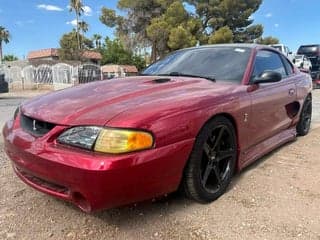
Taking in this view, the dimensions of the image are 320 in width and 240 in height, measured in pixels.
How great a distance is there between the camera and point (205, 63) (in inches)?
154

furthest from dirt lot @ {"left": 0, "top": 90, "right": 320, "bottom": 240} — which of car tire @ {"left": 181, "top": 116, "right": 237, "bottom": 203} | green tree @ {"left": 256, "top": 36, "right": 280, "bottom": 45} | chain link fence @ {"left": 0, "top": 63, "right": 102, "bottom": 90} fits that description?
green tree @ {"left": 256, "top": 36, "right": 280, "bottom": 45}

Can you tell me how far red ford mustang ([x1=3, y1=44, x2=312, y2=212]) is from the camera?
7.73 feet

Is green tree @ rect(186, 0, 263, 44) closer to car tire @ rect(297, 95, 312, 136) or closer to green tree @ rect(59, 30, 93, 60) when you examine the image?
green tree @ rect(59, 30, 93, 60)

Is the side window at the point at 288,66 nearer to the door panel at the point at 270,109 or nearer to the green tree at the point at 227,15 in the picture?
the door panel at the point at 270,109

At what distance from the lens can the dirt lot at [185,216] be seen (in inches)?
102

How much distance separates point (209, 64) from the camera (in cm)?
389

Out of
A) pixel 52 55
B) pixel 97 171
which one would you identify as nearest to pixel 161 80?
pixel 97 171

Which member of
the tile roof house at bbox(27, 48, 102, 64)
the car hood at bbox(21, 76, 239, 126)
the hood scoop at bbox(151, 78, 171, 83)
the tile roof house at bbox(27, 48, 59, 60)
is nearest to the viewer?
the car hood at bbox(21, 76, 239, 126)

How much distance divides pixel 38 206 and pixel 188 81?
1665 mm

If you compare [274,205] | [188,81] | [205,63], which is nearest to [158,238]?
[274,205]

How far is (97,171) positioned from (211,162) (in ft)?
3.76

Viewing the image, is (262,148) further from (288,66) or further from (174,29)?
(174,29)

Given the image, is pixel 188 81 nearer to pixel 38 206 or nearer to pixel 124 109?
pixel 124 109

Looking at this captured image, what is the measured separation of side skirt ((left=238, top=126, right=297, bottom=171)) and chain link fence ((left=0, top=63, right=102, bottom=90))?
20.4 metres
